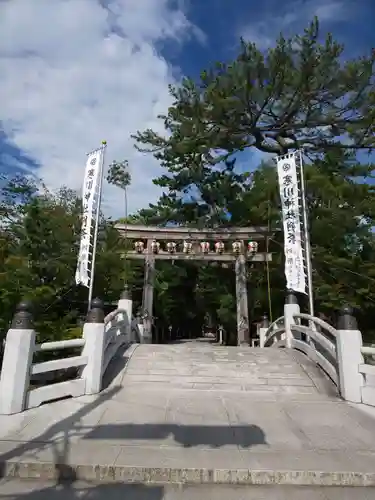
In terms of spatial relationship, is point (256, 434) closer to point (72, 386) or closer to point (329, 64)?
point (72, 386)

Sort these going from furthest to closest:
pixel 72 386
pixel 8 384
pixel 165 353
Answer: pixel 165 353
pixel 72 386
pixel 8 384

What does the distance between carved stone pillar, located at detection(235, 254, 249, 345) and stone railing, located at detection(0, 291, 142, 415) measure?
822 cm

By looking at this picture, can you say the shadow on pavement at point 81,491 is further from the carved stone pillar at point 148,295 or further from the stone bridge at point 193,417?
the carved stone pillar at point 148,295

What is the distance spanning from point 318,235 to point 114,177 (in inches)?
445

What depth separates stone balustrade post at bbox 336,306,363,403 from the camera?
5.51m

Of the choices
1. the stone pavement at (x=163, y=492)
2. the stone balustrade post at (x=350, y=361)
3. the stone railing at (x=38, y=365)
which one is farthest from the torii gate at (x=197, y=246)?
the stone pavement at (x=163, y=492)

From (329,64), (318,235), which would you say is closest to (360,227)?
(318,235)

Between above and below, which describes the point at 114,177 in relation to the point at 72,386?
above

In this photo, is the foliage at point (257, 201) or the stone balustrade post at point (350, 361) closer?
the stone balustrade post at point (350, 361)

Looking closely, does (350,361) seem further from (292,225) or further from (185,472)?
(292,225)

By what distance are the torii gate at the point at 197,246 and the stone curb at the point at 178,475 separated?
11171mm

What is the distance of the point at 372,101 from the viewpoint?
14.3m

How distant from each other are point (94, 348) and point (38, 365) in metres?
1.15

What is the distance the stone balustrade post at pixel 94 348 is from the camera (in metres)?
5.55
